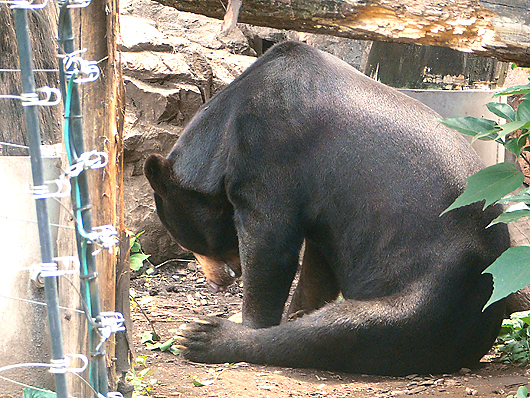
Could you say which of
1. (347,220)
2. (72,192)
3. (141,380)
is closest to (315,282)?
(347,220)

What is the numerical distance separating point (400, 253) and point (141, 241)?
308 cm

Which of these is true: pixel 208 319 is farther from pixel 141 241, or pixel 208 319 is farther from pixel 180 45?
pixel 180 45

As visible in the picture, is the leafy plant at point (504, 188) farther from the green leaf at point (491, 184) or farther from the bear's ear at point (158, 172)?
the bear's ear at point (158, 172)

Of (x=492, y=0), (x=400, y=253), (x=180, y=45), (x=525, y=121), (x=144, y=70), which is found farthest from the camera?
(x=180, y=45)

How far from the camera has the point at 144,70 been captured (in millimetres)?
5957

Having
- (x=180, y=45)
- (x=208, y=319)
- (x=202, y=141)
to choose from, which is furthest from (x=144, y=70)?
(x=208, y=319)

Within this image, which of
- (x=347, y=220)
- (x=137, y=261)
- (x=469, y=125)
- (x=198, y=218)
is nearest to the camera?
(x=469, y=125)

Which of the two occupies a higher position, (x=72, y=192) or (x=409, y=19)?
(x=409, y=19)

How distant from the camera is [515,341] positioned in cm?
395

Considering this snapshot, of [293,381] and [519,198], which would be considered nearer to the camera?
[519,198]

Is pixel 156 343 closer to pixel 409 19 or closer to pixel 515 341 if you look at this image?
pixel 515 341

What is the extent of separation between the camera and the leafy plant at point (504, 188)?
2.20m

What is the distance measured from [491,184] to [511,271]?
367 millimetres

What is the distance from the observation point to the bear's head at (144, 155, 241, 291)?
14.4ft
